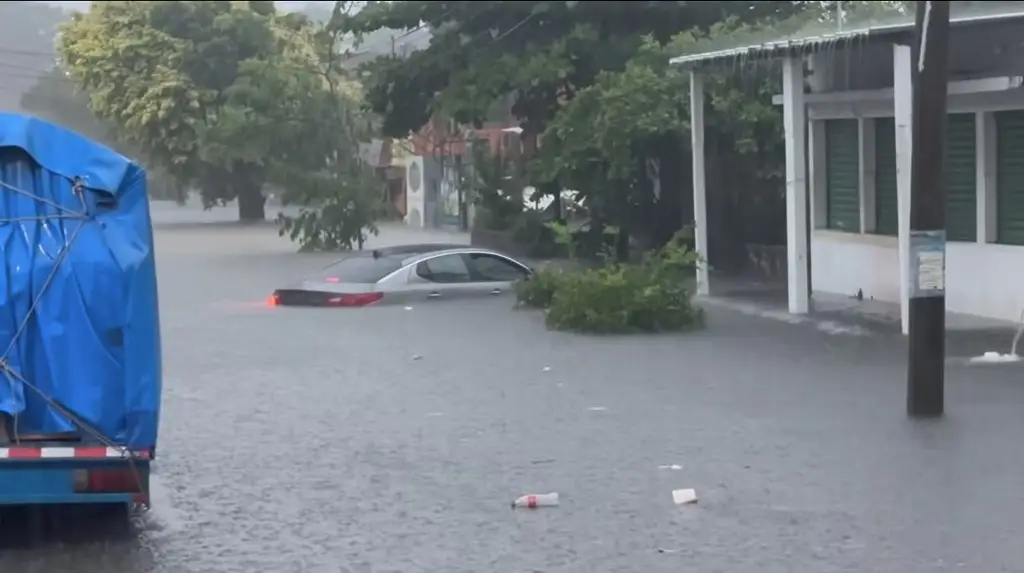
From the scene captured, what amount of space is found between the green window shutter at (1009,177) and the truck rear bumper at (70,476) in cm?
1439

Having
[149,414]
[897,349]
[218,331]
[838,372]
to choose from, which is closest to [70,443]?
[149,414]

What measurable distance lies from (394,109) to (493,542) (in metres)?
29.1

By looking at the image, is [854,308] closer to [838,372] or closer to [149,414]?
[838,372]

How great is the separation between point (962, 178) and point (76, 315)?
15.3 m

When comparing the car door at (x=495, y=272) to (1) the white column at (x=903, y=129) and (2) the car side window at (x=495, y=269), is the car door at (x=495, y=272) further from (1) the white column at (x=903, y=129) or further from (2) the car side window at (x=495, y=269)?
(1) the white column at (x=903, y=129)

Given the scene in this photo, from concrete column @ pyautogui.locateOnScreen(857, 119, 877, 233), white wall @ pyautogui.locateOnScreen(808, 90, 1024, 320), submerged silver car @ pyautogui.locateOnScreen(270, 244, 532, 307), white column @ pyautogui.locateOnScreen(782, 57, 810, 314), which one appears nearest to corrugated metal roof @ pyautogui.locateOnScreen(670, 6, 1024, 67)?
white column @ pyautogui.locateOnScreen(782, 57, 810, 314)

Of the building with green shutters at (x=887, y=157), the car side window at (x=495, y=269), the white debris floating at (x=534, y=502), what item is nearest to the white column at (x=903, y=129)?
the building with green shutters at (x=887, y=157)

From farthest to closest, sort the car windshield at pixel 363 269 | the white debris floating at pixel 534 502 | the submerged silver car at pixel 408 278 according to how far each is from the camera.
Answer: the car windshield at pixel 363 269, the submerged silver car at pixel 408 278, the white debris floating at pixel 534 502

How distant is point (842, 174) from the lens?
25672mm

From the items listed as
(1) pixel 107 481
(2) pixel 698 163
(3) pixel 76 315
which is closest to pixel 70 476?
(1) pixel 107 481

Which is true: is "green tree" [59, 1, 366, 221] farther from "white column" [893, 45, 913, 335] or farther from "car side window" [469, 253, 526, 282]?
"white column" [893, 45, 913, 335]

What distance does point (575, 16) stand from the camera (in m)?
36.3

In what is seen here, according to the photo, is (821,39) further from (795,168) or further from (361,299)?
(361,299)

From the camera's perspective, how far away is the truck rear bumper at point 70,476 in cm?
872
